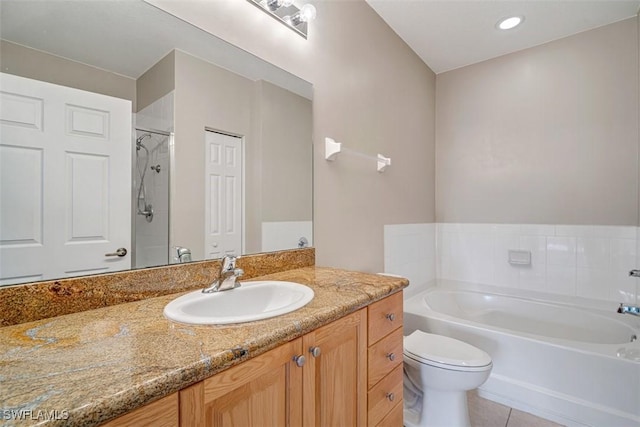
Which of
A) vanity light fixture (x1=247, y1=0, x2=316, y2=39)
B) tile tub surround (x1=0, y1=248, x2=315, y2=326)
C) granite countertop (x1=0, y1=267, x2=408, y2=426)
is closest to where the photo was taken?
granite countertop (x1=0, y1=267, x2=408, y2=426)

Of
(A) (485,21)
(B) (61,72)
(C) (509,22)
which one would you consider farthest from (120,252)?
(C) (509,22)

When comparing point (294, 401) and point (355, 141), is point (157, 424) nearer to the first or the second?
point (294, 401)

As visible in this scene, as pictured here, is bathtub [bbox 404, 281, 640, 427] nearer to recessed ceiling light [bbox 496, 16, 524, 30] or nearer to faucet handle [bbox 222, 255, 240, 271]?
faucet handle [bbox 222, 255, 240, 271]

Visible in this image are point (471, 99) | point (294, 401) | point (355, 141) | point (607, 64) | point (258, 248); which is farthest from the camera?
point (471, 99)

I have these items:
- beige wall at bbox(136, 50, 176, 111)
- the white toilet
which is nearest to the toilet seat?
the white toilet

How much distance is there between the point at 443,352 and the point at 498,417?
591mm

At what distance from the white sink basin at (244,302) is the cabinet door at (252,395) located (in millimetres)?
119

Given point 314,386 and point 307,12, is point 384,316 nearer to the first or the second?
point 314,386

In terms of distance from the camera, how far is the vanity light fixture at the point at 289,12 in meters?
1.33

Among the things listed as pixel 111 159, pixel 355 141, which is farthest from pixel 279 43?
pixel 111 159

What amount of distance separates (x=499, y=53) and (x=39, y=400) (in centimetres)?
335

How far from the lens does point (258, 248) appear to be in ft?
4.41

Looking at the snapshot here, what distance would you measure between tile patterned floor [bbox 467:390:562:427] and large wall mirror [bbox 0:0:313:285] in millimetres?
1588

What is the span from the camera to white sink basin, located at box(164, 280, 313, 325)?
0.83 metres
